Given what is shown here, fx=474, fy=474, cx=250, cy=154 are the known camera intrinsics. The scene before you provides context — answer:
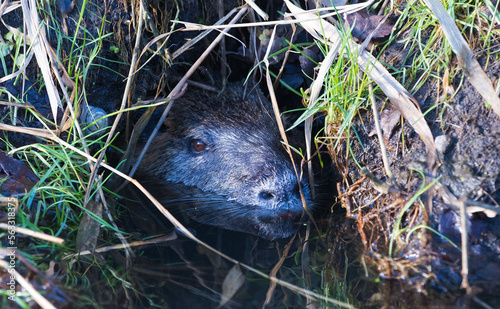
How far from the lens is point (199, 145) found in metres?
3.68

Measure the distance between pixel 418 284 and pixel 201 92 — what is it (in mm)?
2363

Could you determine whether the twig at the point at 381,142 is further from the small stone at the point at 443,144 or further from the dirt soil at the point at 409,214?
the small stone at the point at 443,144

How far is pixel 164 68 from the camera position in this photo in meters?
3.47

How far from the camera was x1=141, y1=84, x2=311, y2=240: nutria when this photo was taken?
2977 mm

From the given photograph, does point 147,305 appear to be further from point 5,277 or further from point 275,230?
point 275,230

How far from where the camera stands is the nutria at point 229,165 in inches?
117

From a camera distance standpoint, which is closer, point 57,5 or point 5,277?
point 5,277

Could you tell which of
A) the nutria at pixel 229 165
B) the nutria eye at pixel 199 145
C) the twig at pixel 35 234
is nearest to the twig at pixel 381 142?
the nutria at pixel 229 165

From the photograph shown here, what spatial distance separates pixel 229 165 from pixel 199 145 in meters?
0.39

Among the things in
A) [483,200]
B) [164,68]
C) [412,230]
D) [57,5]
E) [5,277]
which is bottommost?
[5,277]

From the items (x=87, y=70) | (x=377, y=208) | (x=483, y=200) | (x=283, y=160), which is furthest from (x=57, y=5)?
(x=483, y=200)

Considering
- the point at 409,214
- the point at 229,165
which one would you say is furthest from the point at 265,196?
the point at 409,214
